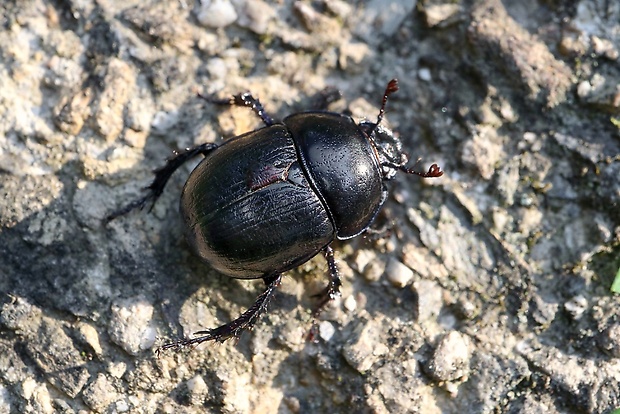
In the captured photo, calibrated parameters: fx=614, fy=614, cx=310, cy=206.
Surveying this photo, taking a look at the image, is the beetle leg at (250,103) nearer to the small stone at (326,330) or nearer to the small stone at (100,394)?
the small stone at (326,330)

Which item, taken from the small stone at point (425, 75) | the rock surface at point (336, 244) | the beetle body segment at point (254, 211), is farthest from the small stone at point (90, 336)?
the small stone at point (425, 75)

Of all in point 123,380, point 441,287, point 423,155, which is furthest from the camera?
point 423,155

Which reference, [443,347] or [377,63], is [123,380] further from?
[377,63]

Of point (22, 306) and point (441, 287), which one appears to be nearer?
point (22, 306)

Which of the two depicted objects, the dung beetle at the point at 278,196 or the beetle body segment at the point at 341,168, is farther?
the beetle body segment at the point at 341,168

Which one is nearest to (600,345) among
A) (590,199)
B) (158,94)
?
(590,199)

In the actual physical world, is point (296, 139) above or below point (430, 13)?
below
